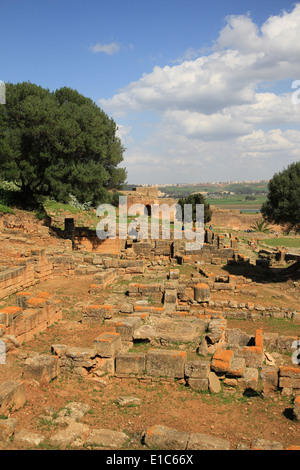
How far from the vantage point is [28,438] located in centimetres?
596

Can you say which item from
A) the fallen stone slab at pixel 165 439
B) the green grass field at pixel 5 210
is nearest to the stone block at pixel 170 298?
the fallen stone slab at pixel 165 439

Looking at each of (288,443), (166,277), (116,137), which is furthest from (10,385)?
(116,137)

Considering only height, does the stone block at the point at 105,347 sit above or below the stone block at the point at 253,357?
above

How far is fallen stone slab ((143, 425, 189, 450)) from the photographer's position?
235 inches

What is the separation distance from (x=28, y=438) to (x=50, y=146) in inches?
930

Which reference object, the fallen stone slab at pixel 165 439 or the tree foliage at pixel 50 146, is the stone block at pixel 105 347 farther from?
the tree foliage at pixel 50 146

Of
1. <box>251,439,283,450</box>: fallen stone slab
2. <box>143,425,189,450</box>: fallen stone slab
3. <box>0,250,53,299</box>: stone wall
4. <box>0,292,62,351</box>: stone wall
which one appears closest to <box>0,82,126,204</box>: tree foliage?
<box>0,250,53,299</box>: stone wall

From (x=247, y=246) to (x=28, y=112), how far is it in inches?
909

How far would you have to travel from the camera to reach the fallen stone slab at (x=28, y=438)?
588 centimetres

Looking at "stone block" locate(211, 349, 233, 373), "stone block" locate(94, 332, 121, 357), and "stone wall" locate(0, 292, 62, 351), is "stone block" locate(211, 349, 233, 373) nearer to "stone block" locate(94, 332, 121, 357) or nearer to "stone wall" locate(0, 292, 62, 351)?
"stone block" locate(94, 332, 121, 357)

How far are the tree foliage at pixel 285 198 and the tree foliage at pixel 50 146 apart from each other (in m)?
12.0

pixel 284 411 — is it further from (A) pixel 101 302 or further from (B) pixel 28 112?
(B) pixel 28 112

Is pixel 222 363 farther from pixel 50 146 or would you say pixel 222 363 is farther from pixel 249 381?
pixel 50 146

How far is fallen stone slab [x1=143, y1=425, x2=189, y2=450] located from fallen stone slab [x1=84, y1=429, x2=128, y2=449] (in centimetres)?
43
